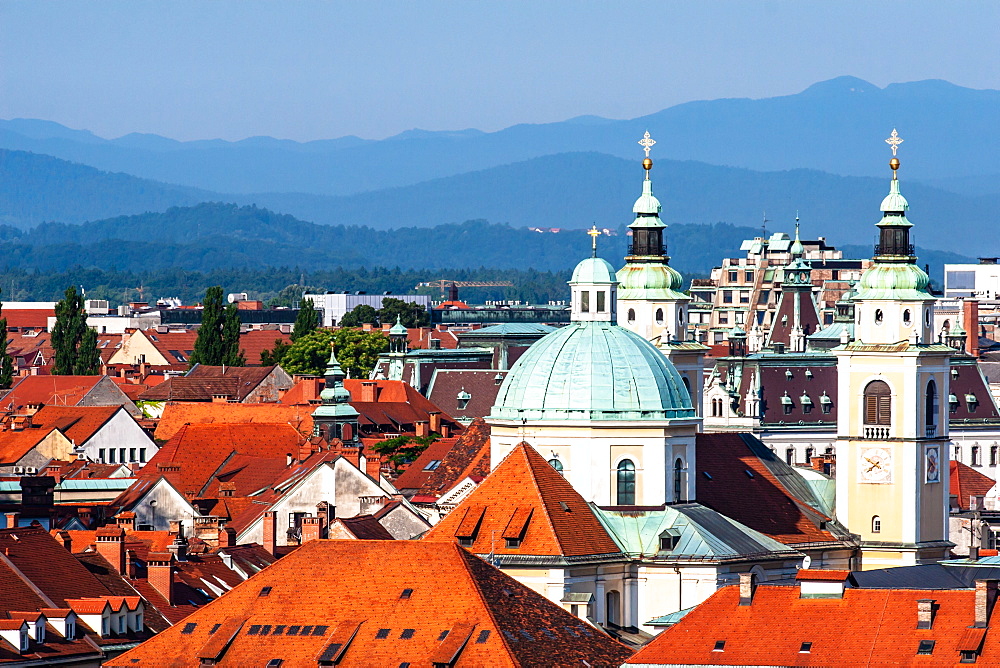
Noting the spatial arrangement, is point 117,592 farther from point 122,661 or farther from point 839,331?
point 839,331

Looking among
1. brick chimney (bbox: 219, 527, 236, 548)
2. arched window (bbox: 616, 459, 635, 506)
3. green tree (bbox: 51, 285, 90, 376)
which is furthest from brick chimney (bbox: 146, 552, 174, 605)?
green tree (bbox: 51, 285, 90, 376)

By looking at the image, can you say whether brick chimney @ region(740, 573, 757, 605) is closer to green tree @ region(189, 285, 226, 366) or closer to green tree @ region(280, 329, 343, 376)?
green tree @ region(280, 329, 343, 376)

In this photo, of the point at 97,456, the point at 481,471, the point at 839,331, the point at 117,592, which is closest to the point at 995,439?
the point at 839,331

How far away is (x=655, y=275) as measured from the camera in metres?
108

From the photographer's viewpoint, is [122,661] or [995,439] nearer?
[122,661]

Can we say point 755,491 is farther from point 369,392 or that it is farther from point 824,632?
point 369,392

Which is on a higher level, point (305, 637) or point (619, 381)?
point (619, 381)

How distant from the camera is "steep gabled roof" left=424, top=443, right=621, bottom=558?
69562 mm

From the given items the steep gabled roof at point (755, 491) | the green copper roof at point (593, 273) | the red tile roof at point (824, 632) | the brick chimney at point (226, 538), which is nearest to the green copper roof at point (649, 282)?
the steep gabled roof at point (755, 491)

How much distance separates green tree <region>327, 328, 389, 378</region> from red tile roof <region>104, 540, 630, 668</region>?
113m

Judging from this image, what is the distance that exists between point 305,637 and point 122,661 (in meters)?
3.84

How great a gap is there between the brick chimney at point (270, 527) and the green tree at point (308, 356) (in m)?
85.2

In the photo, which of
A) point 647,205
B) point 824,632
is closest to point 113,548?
point 824,632

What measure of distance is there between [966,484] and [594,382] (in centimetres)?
4775
